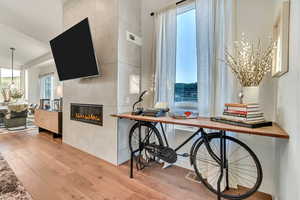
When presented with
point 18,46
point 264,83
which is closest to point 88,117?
point 264,83

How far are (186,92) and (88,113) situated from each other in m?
1.90

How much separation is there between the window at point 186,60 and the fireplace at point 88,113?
1.39 m

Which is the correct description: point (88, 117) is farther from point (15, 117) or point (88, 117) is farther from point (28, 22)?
point (15, 117)

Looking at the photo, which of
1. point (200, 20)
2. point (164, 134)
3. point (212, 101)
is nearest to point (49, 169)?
point (164, 134)

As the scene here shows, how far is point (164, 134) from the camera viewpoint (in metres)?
2.26

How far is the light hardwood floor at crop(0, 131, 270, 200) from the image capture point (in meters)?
1.66

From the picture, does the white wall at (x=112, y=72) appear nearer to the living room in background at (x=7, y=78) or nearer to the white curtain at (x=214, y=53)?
the white curtain at (x=214, y=53)

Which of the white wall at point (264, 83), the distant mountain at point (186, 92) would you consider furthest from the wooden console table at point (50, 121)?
the white wall at point (264, 83)

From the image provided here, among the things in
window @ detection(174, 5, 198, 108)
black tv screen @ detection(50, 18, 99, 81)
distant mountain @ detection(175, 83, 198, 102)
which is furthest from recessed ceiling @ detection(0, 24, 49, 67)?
distant mountain @ detection(175, 83, 198, 102)

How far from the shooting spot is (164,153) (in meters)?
1.89

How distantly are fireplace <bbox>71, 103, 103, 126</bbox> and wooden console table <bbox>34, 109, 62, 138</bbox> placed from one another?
799mm

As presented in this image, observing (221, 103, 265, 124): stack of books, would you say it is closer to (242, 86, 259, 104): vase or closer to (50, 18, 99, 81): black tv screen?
(242, 86, 259, 104): vase

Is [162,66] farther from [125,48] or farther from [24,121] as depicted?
[24,121]

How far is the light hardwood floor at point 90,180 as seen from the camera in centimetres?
166
